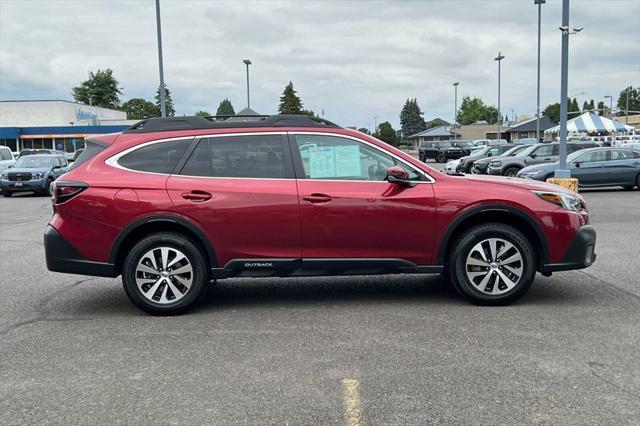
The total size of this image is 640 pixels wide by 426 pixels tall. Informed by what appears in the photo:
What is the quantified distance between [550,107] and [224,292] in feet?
523

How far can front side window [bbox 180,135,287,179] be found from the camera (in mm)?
5805

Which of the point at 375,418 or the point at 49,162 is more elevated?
the point at 49,162

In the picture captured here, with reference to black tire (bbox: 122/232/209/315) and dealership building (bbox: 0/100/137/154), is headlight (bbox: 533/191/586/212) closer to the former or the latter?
black tire (bbox: 122/232/209/315)

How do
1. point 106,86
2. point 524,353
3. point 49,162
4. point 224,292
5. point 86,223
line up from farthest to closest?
point 106,86 → point 49,162 → point 224,292 → point 86,223 → point 524,353

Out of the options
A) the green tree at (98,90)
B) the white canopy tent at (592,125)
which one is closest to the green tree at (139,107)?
the green tree at (98,90)

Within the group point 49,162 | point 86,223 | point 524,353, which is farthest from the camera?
point 49,162

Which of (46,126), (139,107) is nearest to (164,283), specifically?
(46,126)

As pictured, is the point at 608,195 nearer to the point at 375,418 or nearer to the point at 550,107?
the point at 375,418

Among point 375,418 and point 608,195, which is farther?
point 608,195

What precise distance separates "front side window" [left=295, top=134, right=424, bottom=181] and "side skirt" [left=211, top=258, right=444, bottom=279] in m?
0.80

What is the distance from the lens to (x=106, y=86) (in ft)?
397

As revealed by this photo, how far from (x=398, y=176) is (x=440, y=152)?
4080cm

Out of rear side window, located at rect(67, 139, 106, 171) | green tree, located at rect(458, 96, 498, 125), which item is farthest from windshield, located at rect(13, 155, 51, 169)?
green tree, located at rect(458, 96, 498, 125)

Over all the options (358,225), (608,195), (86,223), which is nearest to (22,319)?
(86,223)
